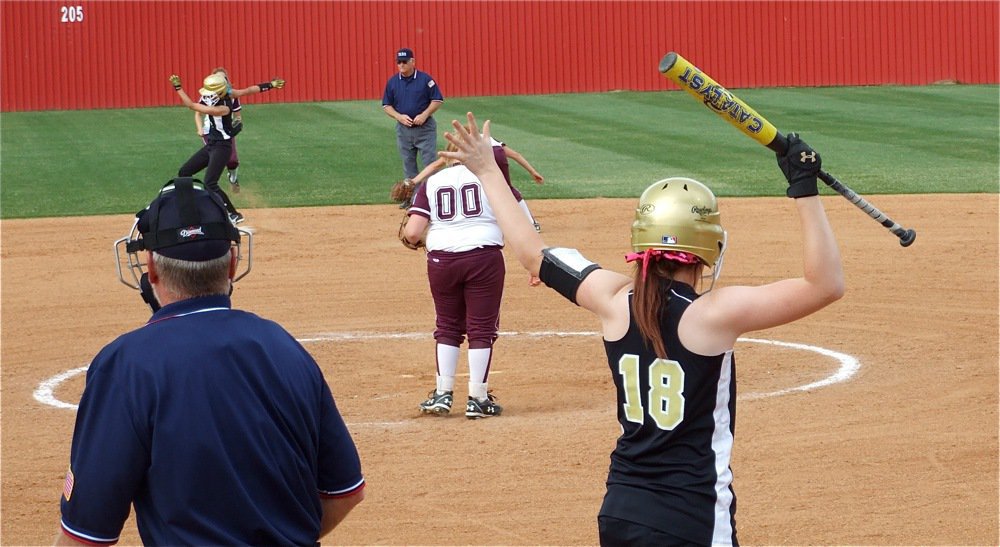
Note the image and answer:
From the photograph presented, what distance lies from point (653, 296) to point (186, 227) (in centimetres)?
157

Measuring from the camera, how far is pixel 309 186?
22531mm

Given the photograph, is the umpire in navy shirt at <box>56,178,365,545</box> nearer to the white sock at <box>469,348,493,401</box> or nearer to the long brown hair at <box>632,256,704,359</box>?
the long brown hair at <box>632,256,704,359</box>

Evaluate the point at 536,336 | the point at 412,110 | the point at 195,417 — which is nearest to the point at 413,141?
the point at 412,110

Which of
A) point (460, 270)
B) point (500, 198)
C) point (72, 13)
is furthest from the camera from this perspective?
point (72, 13)

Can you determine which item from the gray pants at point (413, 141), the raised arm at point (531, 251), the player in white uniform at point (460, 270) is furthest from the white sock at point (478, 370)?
the gray pants at point (413, 141)

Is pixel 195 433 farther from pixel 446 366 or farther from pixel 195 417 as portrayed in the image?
pixel 446 366

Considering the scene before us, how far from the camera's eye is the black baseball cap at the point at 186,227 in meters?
3.71

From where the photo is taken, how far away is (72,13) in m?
35.8

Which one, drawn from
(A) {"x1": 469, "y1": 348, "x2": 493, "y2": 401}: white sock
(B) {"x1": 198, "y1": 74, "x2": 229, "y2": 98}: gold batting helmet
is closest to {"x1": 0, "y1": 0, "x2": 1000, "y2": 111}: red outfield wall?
(B) {"x1": 198, "y1": 74, "x2": 229, "y2": 98}: gold batting helmet

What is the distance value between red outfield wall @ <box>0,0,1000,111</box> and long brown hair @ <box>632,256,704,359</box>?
33.1 meters

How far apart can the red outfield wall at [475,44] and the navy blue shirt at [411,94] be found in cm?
1584

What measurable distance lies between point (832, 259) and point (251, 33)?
34081 mm

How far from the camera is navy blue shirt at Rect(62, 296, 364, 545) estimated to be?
11.5 ft

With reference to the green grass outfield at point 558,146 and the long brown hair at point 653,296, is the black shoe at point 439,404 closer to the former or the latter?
the long brown hair at point 653,296
